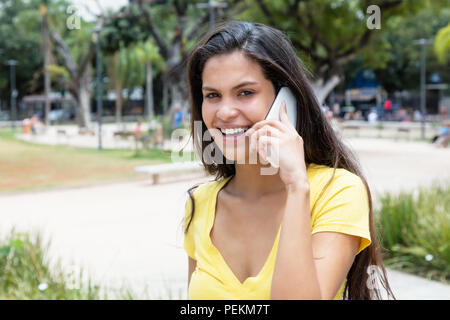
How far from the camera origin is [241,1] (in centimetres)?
2662

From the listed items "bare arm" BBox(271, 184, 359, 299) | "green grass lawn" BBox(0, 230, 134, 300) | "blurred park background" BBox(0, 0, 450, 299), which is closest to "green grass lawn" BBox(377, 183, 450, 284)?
"blurred park background" BBox(0, 0, 450, 299)

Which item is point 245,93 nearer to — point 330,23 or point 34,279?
point 34,279

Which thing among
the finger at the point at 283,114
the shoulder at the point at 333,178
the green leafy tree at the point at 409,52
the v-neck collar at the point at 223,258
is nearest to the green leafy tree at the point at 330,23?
the v-neck collar at the point at 223,258

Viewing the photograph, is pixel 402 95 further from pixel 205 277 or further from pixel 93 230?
pixel 205 277

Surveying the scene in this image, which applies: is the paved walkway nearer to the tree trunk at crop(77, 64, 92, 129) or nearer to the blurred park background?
the blurred park background

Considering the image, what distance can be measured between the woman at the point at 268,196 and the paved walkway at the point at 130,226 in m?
0.54

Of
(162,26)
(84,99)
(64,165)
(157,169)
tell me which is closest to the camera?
(157,169)

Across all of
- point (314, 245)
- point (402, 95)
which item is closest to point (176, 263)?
point (314, 245)

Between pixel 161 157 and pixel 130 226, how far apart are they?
11.5 m

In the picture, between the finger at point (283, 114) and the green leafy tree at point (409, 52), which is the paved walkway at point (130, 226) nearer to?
the finger at point (283, 114)

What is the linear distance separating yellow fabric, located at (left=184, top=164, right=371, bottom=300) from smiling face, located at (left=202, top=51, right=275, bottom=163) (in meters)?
0.24

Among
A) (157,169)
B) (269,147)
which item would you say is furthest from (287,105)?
(157,169)

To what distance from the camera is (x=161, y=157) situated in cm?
1959

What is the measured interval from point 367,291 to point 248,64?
2.69ft
